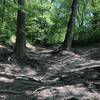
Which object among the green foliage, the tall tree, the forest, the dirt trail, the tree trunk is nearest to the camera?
the dirt trail

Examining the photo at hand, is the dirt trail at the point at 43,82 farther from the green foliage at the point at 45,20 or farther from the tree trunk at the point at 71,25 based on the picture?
the tree trunk at the point at 71,25

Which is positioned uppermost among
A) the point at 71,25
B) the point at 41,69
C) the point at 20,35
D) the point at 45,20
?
the point at 45,20

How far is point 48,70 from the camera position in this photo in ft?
47.3

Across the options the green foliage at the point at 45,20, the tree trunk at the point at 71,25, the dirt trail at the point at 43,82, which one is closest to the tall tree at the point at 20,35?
the green foliage at the point at 45,20

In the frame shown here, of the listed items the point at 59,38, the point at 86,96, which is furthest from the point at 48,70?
the point at 59,38

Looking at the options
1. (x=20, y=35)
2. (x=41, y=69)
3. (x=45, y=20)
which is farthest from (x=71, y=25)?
(x=45, y=20)

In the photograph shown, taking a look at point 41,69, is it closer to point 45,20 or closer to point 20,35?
point 20,35

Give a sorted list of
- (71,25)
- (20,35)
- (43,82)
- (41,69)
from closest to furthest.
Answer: (43,82) < (41,69) < (20,35) < (71,25)

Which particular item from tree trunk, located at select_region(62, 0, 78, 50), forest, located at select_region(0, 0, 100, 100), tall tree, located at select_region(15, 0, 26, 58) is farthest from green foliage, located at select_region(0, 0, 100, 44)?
tree trunk, located at select_region(62, 0, 78, 50)

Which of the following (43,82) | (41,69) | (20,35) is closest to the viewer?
(43,82)

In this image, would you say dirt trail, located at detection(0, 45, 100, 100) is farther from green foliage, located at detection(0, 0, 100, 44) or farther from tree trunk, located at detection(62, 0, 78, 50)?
tree trunk, located at detection(62, 0, 78, 50)

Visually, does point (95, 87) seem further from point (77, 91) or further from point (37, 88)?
point (37, 88)

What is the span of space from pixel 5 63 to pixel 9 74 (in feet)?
5.98

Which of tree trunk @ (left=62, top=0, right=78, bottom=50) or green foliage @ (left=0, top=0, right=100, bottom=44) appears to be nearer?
green foliage @ (left=0, top=0, right=100, bottom=44)
